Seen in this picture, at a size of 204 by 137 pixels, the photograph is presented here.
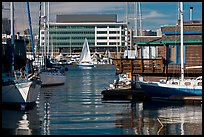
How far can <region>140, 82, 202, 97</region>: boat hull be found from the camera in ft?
94.3

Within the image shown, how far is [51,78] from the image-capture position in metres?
51.1

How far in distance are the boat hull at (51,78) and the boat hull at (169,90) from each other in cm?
2134

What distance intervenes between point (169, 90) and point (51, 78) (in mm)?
24093

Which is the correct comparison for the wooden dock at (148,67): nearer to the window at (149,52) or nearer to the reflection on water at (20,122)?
the window at (149,52)

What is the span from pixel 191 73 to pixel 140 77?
3821 mm

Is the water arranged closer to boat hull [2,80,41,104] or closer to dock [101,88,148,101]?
boat hull [2,80,41,104]

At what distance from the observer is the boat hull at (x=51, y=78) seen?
49.9m

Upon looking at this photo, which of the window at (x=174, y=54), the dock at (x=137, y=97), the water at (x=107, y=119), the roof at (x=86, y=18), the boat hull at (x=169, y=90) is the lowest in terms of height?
the water at (x=107, y=119)

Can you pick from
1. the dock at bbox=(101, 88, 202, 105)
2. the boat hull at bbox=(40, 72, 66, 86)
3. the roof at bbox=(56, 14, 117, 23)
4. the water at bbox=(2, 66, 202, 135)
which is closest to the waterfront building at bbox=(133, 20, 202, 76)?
the dock at bbox=(101, 88, 202, 105)

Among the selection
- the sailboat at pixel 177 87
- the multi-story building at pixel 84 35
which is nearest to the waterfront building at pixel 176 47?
the sailboat at pixel 177 87

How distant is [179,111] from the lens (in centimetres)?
2491

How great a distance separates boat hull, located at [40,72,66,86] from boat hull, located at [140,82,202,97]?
21.3m

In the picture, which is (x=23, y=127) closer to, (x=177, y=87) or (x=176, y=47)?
(x=177, y=87)

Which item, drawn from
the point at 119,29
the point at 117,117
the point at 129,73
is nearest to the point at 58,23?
the point at 119,29
